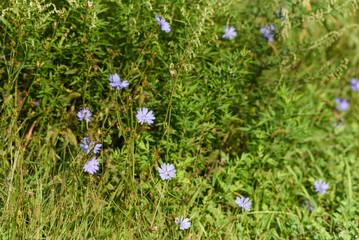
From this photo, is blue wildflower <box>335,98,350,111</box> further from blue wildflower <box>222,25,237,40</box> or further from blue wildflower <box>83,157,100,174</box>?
blue wildflower <box>83,157,100,174</box>

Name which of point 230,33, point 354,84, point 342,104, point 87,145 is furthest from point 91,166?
point 354,84

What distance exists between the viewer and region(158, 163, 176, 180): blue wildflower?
246cm

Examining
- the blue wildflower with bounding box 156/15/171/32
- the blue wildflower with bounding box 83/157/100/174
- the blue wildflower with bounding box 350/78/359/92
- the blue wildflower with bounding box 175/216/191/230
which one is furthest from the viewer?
the blue wildflower with bounding box 350/78/359/92

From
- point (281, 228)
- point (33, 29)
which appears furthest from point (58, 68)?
point (281, 228)

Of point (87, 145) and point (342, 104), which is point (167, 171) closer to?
point (87, 145)

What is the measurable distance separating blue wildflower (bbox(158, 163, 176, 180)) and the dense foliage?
7cm

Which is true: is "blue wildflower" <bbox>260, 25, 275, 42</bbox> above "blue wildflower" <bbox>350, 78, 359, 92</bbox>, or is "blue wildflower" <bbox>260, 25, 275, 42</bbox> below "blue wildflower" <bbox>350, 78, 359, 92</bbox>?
below

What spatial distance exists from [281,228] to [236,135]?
2.89 feet

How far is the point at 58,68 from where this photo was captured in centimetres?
274

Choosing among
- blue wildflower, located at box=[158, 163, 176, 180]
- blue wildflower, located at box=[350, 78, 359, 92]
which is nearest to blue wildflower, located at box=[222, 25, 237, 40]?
blue wildflower, located at box=[158, 163, 176, 180]

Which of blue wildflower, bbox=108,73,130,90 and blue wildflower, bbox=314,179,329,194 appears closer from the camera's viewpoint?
blue wildflower, bbox=108,73,130,90

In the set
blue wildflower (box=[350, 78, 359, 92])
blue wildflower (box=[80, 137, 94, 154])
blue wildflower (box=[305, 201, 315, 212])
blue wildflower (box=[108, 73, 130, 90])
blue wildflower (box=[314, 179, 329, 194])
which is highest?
blue wildflower (box=[350, 78, 359, 92])

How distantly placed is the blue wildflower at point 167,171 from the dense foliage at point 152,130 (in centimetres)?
7

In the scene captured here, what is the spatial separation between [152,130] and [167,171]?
432 millimetres
